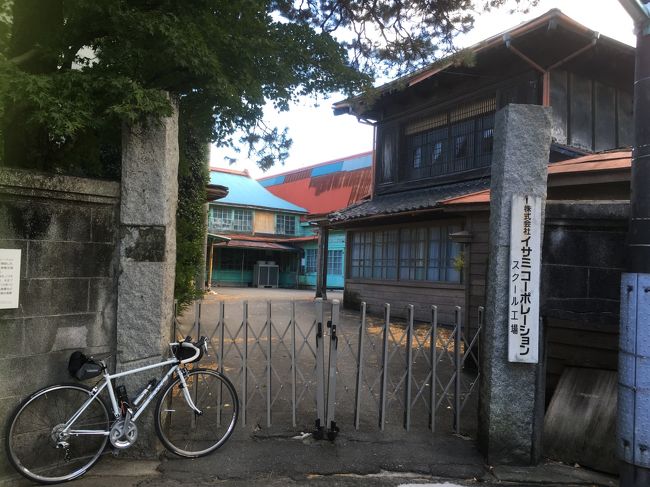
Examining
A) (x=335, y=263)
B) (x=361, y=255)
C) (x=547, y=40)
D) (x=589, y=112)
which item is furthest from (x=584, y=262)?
(x=335, y=263)

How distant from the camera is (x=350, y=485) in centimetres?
385

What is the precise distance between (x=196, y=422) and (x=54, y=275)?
2059 millimetres

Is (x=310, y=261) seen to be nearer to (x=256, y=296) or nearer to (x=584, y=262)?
(x=256, y=296)

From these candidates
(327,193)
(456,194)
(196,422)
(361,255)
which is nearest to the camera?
(196,422)

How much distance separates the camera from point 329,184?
36.6 m

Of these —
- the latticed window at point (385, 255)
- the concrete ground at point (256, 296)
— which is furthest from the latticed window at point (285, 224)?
the latticed window at point (385, 255)

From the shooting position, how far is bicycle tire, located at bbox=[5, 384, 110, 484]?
361cm

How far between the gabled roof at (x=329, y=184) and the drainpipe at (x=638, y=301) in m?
27.7

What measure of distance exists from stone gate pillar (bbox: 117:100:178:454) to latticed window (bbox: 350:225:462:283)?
30.1 feet

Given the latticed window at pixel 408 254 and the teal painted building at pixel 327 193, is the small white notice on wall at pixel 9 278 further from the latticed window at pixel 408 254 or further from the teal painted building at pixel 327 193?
the teal painted building at pixel 327 193

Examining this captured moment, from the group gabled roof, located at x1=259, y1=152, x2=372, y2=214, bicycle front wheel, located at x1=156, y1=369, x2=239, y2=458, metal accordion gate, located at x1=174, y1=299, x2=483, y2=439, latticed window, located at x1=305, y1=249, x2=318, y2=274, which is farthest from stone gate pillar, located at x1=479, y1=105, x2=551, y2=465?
gabled roof, located at x1=259, y1=152, x2=372, y2=214

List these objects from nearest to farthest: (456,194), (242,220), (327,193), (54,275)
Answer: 1. (54,275)
2. (456,194)
3. (242,220)
4. (327,193)

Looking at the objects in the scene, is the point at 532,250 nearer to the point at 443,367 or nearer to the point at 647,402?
the point at 647,402

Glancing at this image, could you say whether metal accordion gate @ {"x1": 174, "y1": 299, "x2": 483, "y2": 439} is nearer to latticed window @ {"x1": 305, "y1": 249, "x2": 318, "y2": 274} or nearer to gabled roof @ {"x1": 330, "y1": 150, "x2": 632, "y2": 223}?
gabled roof @ {"x1": 330, "y1": 150, "x2": 632, "y2": 223}
